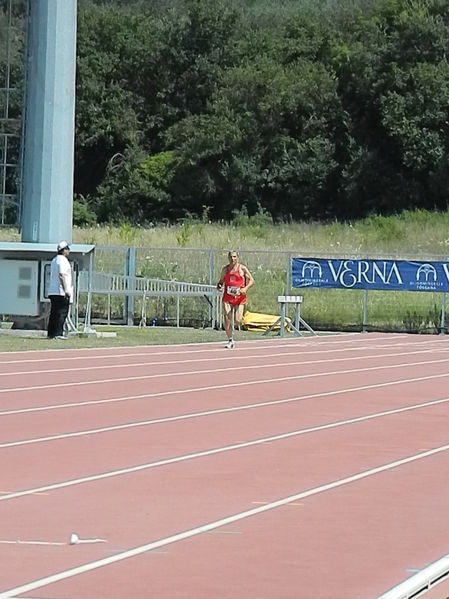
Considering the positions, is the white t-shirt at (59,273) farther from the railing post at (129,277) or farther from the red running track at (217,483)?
the railing post at (129,277)

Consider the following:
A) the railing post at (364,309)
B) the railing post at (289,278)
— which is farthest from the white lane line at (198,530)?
the railing post at (289,278)

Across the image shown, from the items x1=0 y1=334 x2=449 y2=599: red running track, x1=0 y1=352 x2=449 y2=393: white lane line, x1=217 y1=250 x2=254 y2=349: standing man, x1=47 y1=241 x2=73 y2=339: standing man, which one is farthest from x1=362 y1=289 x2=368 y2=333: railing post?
x1=0 y1=334 x2=449 y2=599: red running track

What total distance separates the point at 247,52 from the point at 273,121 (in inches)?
334

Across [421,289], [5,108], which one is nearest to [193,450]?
[5,108]

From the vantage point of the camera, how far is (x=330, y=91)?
244ft

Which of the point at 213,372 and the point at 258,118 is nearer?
the point at 213,372

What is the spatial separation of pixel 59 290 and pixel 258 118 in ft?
162

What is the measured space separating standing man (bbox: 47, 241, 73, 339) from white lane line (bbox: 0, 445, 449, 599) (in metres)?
14.6

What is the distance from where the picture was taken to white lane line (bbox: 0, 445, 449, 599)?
691cm

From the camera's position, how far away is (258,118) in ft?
244

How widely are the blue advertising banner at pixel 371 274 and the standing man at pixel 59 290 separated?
31.7ft

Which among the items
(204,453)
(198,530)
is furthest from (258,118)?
(198,530)

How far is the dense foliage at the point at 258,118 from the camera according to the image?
235 ft

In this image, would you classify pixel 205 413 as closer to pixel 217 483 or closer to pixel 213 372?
pixel 217 483
